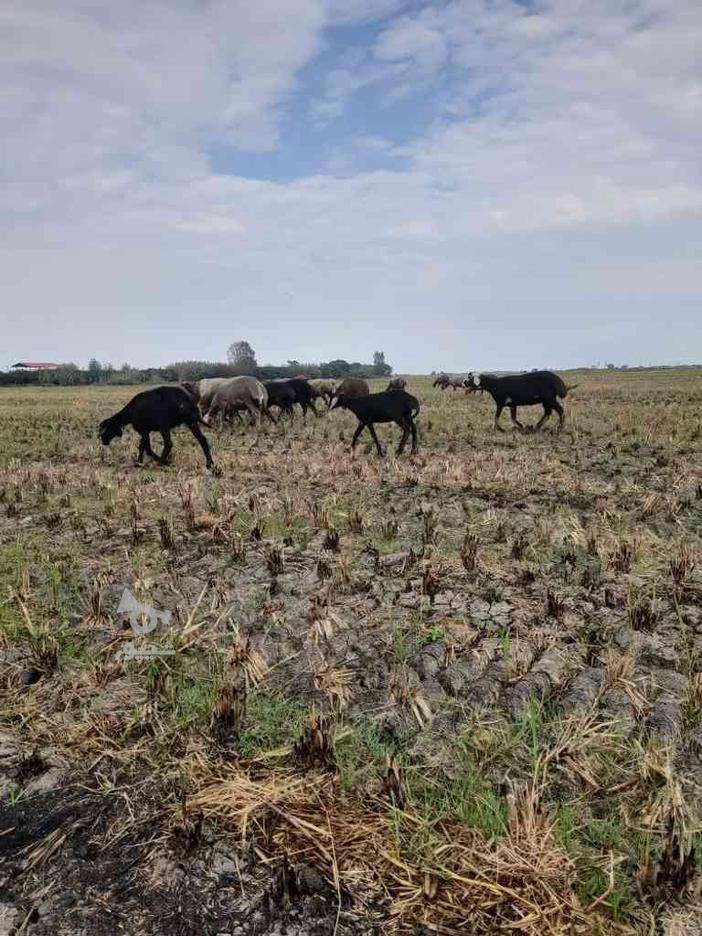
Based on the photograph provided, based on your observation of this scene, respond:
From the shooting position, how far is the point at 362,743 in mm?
3232

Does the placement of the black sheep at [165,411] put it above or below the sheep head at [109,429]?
above

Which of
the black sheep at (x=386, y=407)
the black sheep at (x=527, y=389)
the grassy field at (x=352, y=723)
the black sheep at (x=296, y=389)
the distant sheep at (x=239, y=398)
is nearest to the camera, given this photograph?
the grassy field at (x=352, y=723)

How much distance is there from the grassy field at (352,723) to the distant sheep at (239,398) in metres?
12.1

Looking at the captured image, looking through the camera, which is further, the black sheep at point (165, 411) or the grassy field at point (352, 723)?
the black sheep at point (165, 411)

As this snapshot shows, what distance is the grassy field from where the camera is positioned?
2375 mm

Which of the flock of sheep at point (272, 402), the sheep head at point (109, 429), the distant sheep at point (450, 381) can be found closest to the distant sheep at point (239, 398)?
the flock of sheep at point (272, 402)

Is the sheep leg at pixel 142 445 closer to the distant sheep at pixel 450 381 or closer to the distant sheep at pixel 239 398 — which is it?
the distant sheep at pixel 239 398

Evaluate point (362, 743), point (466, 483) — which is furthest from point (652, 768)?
point (466, 483)

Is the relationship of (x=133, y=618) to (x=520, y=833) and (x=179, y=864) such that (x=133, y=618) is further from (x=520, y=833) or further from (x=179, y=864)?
(x=520, y=833)

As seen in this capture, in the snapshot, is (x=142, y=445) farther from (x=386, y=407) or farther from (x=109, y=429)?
(x=386, y=407)

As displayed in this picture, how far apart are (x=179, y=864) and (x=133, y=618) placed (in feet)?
7.44

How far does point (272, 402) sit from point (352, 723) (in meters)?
18.7

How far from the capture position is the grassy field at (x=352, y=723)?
7.79 ft

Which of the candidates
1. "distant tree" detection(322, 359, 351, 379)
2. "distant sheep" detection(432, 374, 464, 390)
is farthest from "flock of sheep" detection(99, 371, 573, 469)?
"distant tree" detection(322, 359, 351, 379)
